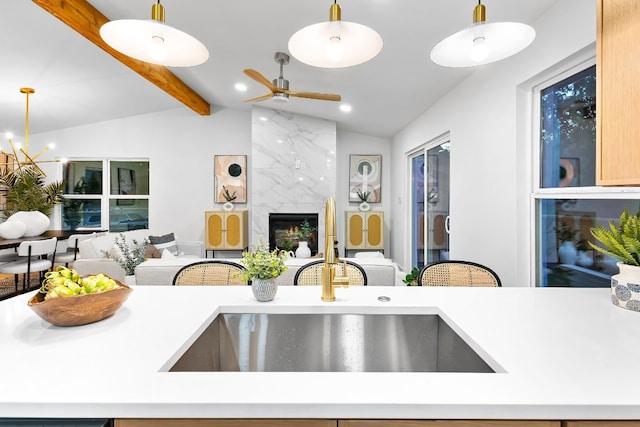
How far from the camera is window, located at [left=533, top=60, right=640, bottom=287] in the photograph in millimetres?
1866

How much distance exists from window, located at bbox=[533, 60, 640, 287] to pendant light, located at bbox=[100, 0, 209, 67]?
2.01m

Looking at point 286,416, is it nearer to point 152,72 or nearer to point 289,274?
point 289,274

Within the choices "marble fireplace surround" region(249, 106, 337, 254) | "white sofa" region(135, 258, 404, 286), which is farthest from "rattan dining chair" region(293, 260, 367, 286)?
"marble fireplace surround" region(249, 106, 337, 254)

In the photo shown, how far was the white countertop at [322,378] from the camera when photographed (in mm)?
646

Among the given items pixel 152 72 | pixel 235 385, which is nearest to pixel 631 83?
pixel 235 385

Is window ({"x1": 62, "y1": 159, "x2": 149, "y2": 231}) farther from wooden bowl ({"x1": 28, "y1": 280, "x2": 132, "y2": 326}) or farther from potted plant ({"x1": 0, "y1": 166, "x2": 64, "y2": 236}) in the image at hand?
wooden bowl ({"x1": 28, "y1": 280, "x2": 132, "y2": 326})

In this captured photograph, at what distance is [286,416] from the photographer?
65 cm

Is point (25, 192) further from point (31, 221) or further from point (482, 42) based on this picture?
point (482, 42)

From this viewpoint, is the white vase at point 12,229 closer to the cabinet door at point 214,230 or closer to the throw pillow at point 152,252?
the throw pillow at point 152,252

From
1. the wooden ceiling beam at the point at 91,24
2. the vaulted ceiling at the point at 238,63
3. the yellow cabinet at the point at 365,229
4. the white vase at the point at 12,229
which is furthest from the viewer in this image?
the yellow cabinet at the point at 365,229

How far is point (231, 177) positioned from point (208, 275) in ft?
15.1

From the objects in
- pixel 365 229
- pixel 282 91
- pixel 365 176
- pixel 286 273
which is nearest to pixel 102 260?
pixel 286 273

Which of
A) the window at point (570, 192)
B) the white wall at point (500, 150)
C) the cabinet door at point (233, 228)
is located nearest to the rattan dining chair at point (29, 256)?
the cabinet door at point (233, 228)

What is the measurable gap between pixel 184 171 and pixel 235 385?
6088 mm
